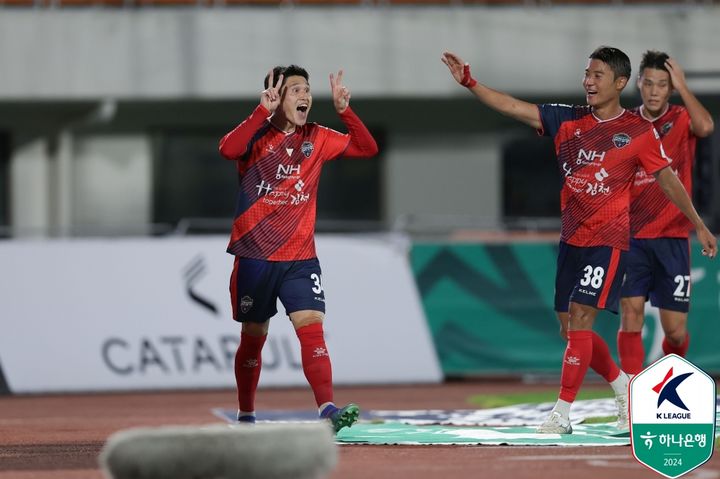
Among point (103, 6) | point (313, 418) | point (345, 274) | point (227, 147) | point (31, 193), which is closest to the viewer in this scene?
point (227, 147)

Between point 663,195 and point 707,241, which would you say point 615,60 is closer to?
point 707,241

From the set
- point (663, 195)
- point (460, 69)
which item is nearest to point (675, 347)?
point (663, 195)

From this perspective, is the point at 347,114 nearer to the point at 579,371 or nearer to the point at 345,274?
the point at 579,371

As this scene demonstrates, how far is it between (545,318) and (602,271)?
7.30 metres

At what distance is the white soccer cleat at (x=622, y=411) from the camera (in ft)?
30.1

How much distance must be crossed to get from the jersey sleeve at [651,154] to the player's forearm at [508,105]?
0.65m

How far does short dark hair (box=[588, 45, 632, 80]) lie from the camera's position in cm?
895

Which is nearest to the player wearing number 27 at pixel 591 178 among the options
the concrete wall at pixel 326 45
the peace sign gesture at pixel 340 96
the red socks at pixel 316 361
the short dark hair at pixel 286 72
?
the peace sign gesture at pixel 340 96

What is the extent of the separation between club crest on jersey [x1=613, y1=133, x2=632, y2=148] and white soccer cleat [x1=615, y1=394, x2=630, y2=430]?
1.63 meters

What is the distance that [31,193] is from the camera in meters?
24.3

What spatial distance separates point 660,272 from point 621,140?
5.19 ft

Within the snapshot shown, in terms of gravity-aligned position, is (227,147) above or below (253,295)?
above

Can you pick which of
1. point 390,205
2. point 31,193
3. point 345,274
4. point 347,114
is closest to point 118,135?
point 31,193

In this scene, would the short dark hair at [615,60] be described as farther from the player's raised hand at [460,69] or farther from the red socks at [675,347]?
the red socks at [675,347]
